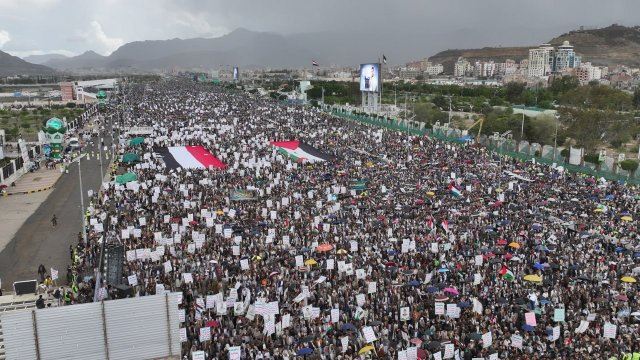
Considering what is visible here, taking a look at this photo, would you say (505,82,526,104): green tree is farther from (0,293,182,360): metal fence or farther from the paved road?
(0,293,182,360): metal fence

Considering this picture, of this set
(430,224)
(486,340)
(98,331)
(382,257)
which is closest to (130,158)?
(430,224)

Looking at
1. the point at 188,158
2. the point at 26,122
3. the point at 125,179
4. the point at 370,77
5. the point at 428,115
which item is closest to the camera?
the point at 125,179

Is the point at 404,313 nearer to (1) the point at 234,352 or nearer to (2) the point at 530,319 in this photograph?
(2) the point at 530,319

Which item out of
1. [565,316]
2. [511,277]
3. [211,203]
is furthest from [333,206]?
[565,316]

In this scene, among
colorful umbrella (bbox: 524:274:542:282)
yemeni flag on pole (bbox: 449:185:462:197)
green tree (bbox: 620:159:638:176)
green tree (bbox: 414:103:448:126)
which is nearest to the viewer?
colorful umbrella (bbox: 524:274:542:282)

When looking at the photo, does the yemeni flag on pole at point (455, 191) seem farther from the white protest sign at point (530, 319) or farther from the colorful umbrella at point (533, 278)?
the white protest sign at point (530, 319)

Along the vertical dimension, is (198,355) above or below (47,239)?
above

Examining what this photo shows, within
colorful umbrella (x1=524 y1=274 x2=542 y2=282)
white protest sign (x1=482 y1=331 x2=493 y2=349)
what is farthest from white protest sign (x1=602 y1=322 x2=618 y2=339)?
colorful umbrella (x1=524 y1=274 x2=542 y2=282)

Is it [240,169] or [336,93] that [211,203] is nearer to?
[240,169]
